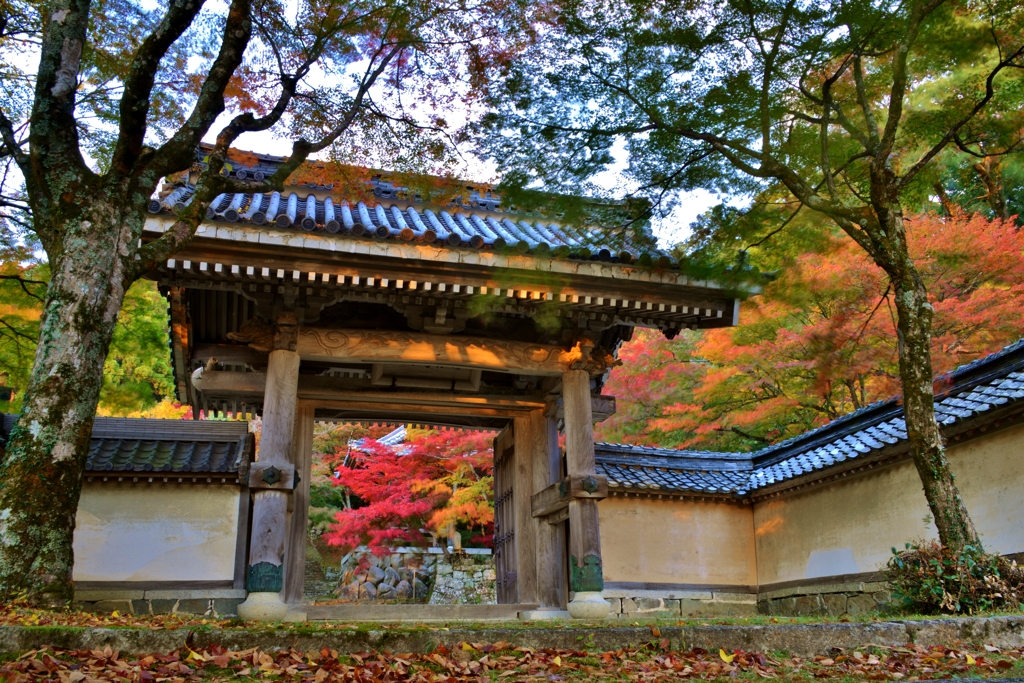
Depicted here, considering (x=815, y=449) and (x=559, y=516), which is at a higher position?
(x=815, y=449)

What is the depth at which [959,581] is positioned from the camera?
6051mm

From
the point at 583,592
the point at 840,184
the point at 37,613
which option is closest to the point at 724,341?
the point at 840,184

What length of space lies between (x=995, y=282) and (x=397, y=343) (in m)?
10.0

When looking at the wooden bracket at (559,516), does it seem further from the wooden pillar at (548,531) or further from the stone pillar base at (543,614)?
the stone pillar base at (543,614)

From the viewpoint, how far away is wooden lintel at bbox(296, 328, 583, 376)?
8.53 metres

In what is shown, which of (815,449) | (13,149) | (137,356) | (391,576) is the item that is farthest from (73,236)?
(391,576)

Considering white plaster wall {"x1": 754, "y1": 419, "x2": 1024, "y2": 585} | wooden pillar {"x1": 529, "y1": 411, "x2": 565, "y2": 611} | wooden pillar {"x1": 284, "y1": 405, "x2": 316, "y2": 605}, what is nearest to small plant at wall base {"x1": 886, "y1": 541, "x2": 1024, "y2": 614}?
white plaster wall {"x1": 754, "y1": 419, "x2": 1024, "y2": 585}

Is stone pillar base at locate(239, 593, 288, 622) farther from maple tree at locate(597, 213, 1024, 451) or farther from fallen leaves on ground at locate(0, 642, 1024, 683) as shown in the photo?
maple tree at locate(597, 213, 1024, 451)

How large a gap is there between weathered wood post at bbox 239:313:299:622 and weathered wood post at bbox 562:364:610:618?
3062mm

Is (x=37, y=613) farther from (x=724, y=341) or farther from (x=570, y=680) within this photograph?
(x=724, y=341)

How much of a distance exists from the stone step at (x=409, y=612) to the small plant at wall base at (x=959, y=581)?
4.15m

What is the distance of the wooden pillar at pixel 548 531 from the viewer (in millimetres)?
9523

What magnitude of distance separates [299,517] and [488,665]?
5.79 metres

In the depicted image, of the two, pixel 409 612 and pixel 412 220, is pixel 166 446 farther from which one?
pixel 412 220
